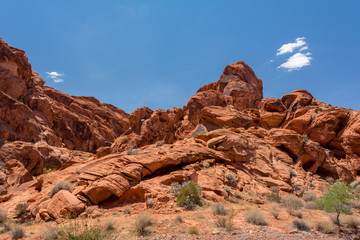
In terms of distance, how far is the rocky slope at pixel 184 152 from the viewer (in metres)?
10.2

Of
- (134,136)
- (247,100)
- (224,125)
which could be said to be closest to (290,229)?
(224,125)

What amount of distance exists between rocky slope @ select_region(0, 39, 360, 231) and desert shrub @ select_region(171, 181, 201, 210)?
1.30 ft

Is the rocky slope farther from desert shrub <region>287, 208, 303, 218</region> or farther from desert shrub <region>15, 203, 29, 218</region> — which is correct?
desert shrub <region>287, 208, 303, 218</region>

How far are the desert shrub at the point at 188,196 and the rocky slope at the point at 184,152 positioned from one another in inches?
15.6

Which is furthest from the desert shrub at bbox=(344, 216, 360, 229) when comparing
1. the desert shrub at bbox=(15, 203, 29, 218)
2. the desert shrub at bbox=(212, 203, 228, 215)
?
the desert shrub at bbox=(15, 203, 29, 218)

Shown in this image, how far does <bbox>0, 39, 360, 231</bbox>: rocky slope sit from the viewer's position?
10250 mm

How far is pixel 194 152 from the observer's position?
13.9 meters

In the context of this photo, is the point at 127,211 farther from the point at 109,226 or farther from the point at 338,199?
the point at 338,199

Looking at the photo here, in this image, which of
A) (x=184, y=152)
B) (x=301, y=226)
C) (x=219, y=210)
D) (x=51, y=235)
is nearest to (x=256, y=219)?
(x=219, y=210)

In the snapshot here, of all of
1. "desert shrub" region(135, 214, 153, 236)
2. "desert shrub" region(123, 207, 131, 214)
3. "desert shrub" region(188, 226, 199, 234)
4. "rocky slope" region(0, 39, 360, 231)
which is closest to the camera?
"desert shrub" region(188, 226, 199, 234)

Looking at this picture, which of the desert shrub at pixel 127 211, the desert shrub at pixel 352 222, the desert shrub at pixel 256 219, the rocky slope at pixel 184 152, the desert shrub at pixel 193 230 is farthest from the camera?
the rocky slope at pixel 184 152

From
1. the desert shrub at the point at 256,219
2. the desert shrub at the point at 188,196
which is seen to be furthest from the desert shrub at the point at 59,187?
the desert shrub at the point at 256,219

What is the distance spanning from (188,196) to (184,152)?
457 centimetres

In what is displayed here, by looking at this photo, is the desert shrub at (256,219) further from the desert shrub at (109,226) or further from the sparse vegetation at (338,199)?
the desert shrub at (109,226)
